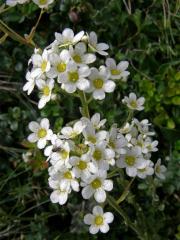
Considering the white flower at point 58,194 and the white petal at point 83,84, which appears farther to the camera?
the white flower at point 58,194

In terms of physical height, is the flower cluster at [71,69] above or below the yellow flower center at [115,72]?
above

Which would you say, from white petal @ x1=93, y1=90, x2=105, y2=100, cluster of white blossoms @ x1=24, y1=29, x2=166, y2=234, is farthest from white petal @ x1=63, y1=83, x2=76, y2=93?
white petal @ x1=93, y1=90, x2=105, y2=100

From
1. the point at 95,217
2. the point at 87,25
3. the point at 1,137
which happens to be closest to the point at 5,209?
the point at 1,137

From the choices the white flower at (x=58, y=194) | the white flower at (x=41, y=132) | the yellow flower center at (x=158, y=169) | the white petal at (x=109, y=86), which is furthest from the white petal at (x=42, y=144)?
the yellow flower center at (x=158, y=169)

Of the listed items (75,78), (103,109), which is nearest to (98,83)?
(75,78)

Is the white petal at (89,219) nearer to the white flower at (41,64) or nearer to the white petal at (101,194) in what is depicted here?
the white petal at (101,194)

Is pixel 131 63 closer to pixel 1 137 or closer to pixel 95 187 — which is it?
pixel 1 137

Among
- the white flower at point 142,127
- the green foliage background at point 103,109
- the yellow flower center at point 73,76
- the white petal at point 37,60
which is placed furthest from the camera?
the green foliage background at point 103,109
